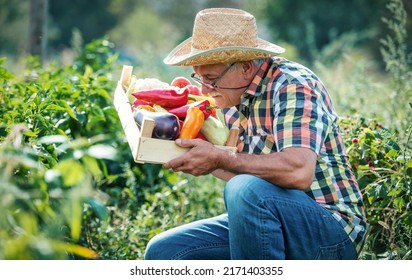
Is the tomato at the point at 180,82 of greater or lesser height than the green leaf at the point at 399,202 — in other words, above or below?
above

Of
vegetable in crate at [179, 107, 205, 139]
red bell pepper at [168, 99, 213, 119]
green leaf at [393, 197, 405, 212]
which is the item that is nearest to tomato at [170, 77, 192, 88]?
red bell pepper at [168, 99, 213, 119]

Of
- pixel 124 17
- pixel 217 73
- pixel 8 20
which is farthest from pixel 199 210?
pixel 124 17

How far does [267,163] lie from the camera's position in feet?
9.89

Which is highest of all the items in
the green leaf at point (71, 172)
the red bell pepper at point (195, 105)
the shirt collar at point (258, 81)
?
the green leaf at point (71, 172)

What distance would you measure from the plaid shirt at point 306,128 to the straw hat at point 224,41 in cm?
12

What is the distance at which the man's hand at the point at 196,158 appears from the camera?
306 cm

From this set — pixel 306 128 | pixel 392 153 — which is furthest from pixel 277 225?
pixel 392 153

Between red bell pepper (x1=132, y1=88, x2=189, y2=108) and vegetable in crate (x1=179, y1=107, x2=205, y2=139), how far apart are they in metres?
0.21

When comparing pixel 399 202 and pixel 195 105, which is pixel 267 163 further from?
pixel 399 202

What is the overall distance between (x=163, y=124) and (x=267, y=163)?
50 centimetres

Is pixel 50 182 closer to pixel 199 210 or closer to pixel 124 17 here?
pixel 199 210

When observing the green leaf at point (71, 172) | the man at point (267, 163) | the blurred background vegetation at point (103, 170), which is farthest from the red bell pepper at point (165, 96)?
the green leaf at point (71, 172)

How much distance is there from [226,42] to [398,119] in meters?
2.26

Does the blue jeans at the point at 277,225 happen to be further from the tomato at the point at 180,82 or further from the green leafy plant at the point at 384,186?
the tomato at the point at 180,82
